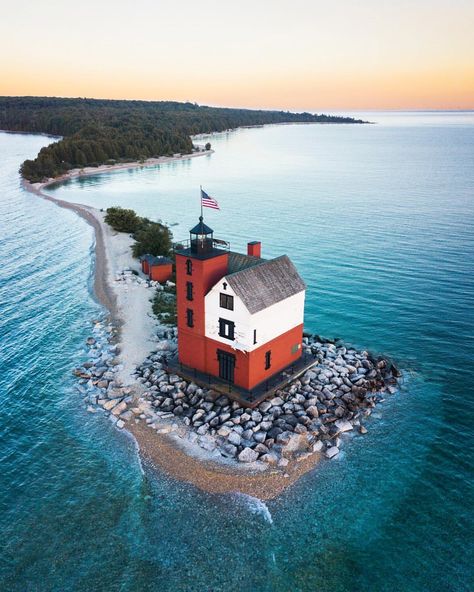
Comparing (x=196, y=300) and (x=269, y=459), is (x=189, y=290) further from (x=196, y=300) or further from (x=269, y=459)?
(x=269, y=459)

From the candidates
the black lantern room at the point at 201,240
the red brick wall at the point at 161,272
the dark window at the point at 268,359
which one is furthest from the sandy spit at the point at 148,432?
the black lantern room at the point at 201,240

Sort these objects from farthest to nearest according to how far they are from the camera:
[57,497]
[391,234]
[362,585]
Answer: [391,234]
[57,497]
[362,585]

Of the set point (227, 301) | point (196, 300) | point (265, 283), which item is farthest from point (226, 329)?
Result: point (265, 283)

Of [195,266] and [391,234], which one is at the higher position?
[195,266]

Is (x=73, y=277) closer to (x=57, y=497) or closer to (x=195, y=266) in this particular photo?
(x=195, y=266)

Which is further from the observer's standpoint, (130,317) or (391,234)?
(391,234)

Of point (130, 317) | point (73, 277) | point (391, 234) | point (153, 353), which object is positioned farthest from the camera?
point (391, 234)

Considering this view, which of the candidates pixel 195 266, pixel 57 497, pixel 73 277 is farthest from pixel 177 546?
pixel 73 277
